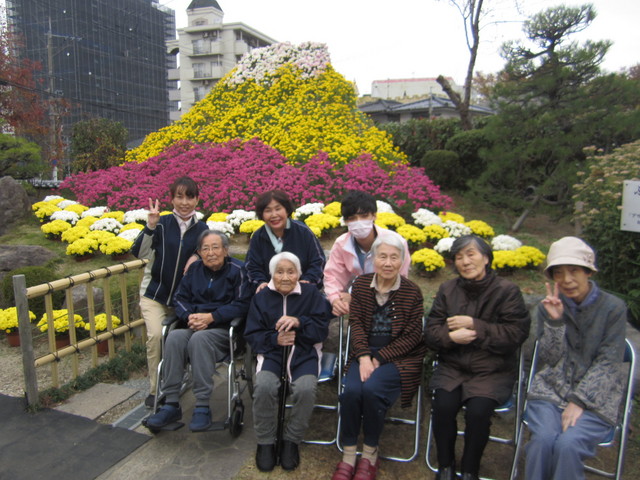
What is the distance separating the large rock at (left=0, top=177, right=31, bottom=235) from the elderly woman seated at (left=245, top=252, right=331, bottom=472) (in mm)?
7565

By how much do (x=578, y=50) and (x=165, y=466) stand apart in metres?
6.61

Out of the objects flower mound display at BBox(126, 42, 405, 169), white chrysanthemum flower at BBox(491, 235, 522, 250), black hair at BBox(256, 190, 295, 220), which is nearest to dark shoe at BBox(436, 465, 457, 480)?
black hair at BBox(256, 190, 295, 220)

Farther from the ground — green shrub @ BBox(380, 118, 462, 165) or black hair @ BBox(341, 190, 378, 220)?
green shrub @ BBox(380, 118, 462, 165)

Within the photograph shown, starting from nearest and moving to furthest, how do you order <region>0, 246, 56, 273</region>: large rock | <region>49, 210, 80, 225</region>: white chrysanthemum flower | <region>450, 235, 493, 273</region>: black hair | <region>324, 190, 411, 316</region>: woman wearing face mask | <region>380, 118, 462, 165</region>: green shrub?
<region>450, 235, 493, 273</region>: black hair
<region>324, 190, 411, 316</region>: woman wearing face mask
<region>0, 246, 56, 273</region>: large rock
<region>49, 210, 80, 225</region>: white chrysanthemum flower
<region>380, 118, 462, 165</region>: green shrub

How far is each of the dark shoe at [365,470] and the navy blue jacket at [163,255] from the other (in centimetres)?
170

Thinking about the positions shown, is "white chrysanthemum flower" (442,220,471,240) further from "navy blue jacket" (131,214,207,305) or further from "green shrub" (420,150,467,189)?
"green shrub" (420,150,467,189)

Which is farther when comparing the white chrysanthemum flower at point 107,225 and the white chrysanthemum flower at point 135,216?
the white chrysanthemum flower at point 135,216

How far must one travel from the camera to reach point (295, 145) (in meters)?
8.49

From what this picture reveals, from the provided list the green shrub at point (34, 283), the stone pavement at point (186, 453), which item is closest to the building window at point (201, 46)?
the green shrub at point (34, 283)

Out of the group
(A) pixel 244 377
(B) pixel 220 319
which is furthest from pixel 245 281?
(A) pixel 244 377

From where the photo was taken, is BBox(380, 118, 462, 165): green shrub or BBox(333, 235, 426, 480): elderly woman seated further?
BBox(380, 118, 462, 165): green shrub

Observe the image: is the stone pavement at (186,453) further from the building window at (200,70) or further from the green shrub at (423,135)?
the building window at (200,70)

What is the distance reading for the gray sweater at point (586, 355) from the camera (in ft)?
7.39

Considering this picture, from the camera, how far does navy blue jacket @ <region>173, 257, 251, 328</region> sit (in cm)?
309
